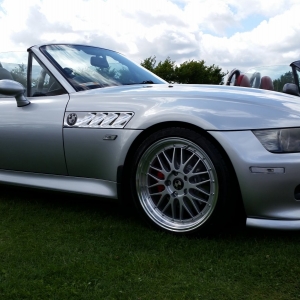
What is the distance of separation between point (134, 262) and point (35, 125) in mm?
1465

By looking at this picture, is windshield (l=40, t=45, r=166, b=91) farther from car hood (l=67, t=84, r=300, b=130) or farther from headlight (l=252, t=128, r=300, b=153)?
headlight (l=252, t=128, r=300, b=153)

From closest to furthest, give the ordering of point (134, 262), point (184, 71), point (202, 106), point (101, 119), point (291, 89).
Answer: point (134, 262) → point (202, 106) → point (101, 119) → point (291, 89) → point (184, 71)

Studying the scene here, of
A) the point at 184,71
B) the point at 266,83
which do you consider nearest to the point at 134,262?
the point at 266,83

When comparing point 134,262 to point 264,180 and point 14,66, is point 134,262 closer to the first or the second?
point 264,180

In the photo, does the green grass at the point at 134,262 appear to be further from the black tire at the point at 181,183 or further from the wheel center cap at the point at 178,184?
the wheel center cap at the point at 178,184

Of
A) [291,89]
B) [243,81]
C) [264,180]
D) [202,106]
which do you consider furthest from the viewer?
[243,81]

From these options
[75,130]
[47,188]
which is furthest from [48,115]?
[47,188]

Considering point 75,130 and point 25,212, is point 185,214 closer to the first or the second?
point 75,130

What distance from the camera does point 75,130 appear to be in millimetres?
3195

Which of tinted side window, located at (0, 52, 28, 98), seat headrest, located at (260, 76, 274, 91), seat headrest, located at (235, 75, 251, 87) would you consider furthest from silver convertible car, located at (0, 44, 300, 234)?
seat headrest, located at (260, 76, 274, 91)

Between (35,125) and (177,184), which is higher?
(35,125)

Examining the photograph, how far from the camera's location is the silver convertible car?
2.62 meters

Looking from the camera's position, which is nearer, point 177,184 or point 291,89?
point 177,184

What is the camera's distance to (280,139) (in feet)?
8.52
